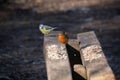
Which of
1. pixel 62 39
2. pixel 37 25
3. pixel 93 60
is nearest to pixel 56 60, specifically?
pixel 93 60

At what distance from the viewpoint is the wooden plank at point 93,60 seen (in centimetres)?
501

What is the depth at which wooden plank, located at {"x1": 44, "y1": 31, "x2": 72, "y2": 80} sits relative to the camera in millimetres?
5203

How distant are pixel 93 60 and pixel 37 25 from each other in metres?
8.22

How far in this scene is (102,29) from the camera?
42.5ft

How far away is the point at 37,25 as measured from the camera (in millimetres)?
13812

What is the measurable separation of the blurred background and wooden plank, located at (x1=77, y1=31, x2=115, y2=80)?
1685 millimetres

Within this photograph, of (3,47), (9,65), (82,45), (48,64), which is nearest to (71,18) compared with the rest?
(3,47)

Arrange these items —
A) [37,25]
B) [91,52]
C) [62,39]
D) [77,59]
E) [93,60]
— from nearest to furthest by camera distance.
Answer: [93,60]
[91,52]
[62,39]
[77,59]
[37,25]

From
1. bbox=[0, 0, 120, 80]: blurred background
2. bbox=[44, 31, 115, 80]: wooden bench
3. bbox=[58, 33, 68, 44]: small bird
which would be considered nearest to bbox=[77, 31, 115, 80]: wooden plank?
bbox=[44, 31, 115, 80]: wooden bench

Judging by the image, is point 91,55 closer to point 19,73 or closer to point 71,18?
point 19,73

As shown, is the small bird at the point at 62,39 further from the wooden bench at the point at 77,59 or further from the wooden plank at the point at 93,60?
the wooden plank at the point at 93,60

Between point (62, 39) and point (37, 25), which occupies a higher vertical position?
point (37, 25)

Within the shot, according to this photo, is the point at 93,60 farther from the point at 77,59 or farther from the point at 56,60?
the point at 77,59

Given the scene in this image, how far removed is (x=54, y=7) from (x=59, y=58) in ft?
35.7
